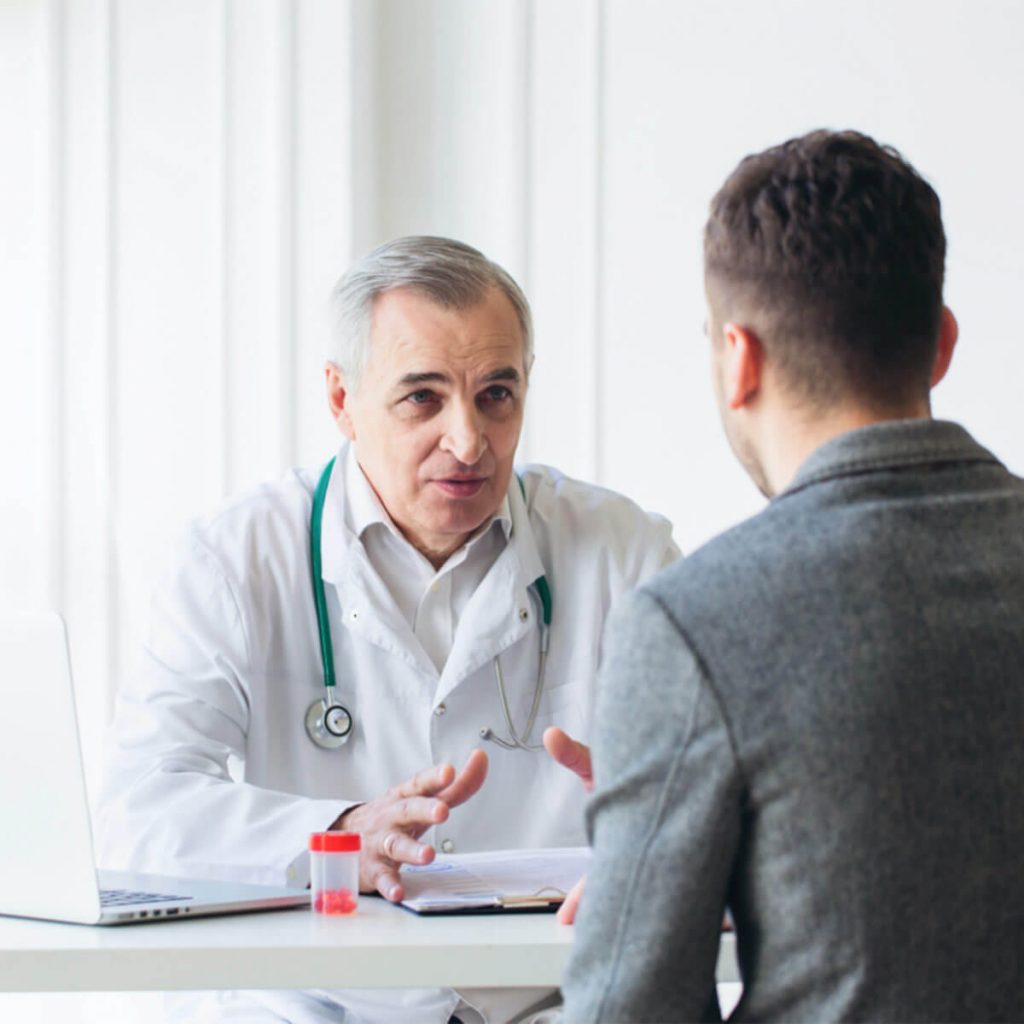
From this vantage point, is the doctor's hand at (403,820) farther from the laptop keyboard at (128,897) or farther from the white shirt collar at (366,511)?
the white shirt collar at (366,511)

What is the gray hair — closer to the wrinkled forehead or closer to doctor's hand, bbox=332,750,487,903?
A: the wrinkled forehead

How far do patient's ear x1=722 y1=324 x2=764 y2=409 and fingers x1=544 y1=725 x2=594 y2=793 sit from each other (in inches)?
23.2

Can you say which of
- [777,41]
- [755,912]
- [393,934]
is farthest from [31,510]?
[755,912]

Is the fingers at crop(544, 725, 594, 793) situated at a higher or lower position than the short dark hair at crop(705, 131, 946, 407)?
lower

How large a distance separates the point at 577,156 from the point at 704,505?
78 centimetres

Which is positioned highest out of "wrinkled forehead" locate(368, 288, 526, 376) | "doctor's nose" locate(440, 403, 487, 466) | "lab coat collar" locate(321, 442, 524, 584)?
"wrinkled forehead" locate(368, 288, 526, 376)

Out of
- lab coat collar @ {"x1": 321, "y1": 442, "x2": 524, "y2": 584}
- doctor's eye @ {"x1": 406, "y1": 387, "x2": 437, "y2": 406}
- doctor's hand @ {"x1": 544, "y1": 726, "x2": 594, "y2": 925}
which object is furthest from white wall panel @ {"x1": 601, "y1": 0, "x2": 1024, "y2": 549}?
doctor's hand @ {"x1": 544, "y1": 726, "x2": 594, "y2": 925}

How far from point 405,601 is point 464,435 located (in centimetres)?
28

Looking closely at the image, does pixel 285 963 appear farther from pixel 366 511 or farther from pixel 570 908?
pixel 366 511

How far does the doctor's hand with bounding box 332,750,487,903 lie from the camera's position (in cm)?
170

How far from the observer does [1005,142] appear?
335 centimetres

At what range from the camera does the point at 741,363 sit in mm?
1180

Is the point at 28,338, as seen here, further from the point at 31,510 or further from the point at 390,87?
the point at 390,87

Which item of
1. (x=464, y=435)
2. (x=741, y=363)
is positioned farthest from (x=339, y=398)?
(x=741, y=363)
